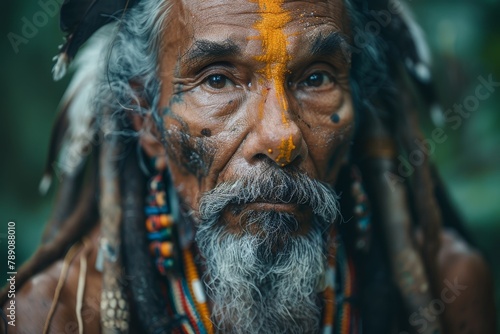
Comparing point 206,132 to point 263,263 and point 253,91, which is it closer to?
point 253,91

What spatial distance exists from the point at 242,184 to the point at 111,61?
2.48 feet

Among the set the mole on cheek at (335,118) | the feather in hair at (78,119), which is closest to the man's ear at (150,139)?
the feather in hair at (78,119)

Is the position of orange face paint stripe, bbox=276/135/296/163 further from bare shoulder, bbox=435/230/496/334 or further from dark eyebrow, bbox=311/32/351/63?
bare shoulder, bbox=435/230/496/334

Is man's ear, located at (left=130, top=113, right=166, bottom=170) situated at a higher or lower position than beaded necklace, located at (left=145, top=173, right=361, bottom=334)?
higher

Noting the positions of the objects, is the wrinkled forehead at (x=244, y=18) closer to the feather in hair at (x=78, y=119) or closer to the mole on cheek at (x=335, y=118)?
the mole on cheek at (x=335, y=118)

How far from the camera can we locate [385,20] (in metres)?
2.16

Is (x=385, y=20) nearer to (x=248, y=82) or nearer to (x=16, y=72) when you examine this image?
(x=248, y=82)

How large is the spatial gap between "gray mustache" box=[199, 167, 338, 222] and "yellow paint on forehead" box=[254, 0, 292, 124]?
0.20m

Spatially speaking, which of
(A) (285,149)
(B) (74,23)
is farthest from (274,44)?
(B) (74,23)

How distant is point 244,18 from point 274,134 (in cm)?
38

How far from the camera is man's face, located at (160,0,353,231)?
1726 mm

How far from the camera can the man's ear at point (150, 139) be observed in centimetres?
202

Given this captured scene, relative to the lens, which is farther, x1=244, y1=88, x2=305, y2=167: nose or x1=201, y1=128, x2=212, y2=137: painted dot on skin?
x1=201, y1=128, x2=212, y2=137: painted dot on skin

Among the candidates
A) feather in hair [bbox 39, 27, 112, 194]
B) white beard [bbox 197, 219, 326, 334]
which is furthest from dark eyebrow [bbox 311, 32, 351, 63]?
feather in hair [bbox 39, 27, 112, 194]
